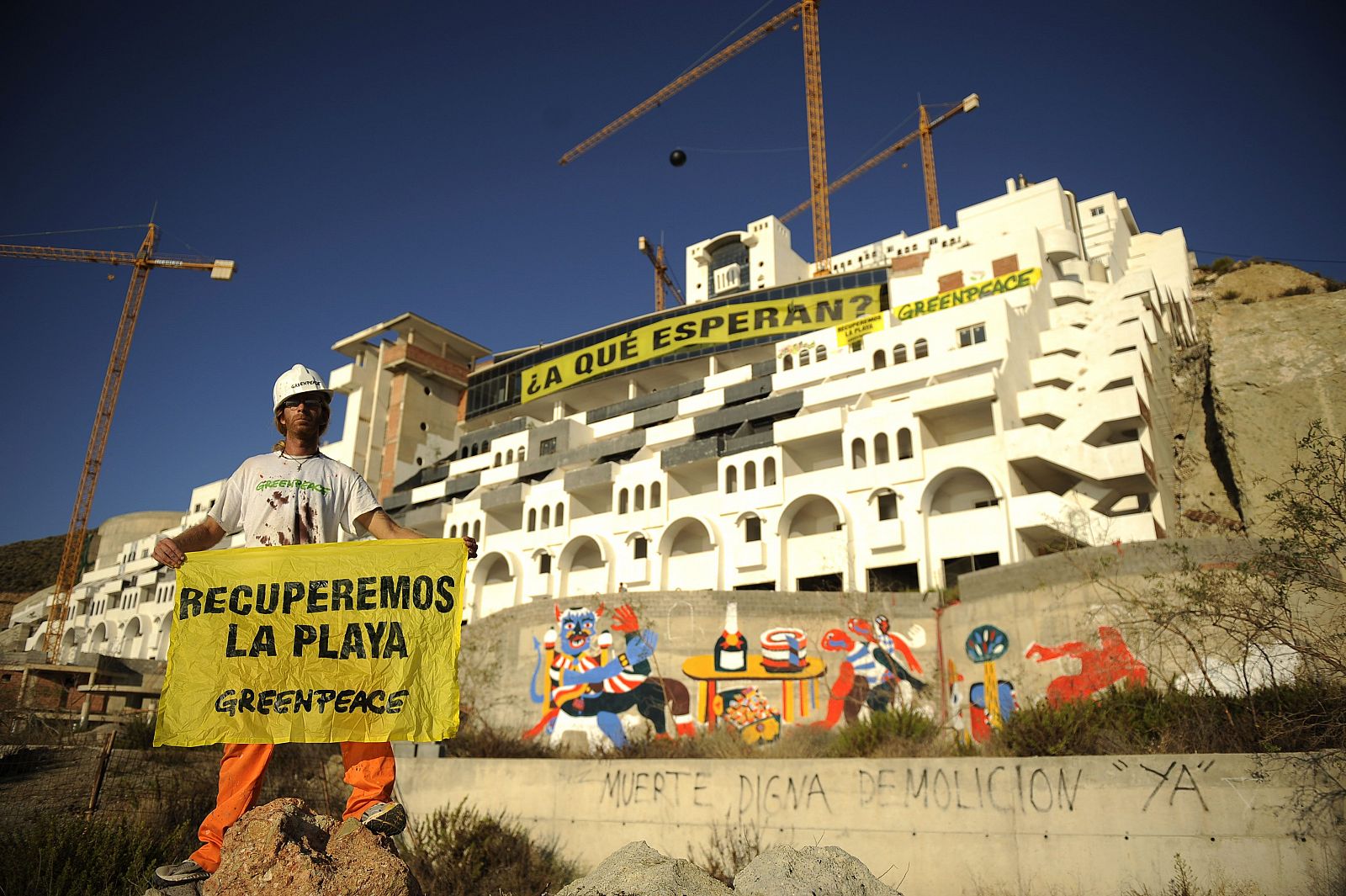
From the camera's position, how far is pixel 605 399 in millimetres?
60812

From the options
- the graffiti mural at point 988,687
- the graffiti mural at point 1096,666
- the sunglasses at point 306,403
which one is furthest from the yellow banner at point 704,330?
the sunglasses at point 306,403

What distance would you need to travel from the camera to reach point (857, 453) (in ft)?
125

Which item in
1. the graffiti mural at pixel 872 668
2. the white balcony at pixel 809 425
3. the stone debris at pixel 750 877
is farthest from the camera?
the white balcony at pixel 809 425

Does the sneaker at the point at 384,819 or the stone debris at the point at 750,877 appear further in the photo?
the stone debris at the point at 750,877

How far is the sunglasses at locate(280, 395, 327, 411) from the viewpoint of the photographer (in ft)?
21.7

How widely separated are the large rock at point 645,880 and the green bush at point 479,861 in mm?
6884

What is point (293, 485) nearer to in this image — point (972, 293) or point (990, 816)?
point (990, 816)

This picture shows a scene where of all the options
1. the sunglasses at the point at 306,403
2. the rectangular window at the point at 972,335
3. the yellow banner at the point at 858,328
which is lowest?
the sunglasses at the point at 306,403

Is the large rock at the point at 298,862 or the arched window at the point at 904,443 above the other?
the arched window at the point at 904,443

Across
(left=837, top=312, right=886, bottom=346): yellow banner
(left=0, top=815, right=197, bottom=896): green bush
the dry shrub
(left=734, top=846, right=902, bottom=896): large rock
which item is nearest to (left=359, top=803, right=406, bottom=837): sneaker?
(left=734, top=846, right=902, bottom=896): large rock

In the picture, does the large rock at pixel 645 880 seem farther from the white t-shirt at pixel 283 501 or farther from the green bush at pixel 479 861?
the green bush at pixel 479 861

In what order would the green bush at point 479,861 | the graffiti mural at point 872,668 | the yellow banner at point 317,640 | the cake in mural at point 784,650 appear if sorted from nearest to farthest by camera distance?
1. the yellow banner at point 317,640
2. the green bush at point 479,861
3. the graffiti mural at point 872,668
4. the cake in mural at point 784,650

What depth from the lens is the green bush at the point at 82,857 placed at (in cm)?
809

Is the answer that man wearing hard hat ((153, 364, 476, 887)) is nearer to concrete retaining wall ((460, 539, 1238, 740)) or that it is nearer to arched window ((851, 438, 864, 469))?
concrete retaining wall ((460, 539, 1238, 740))
